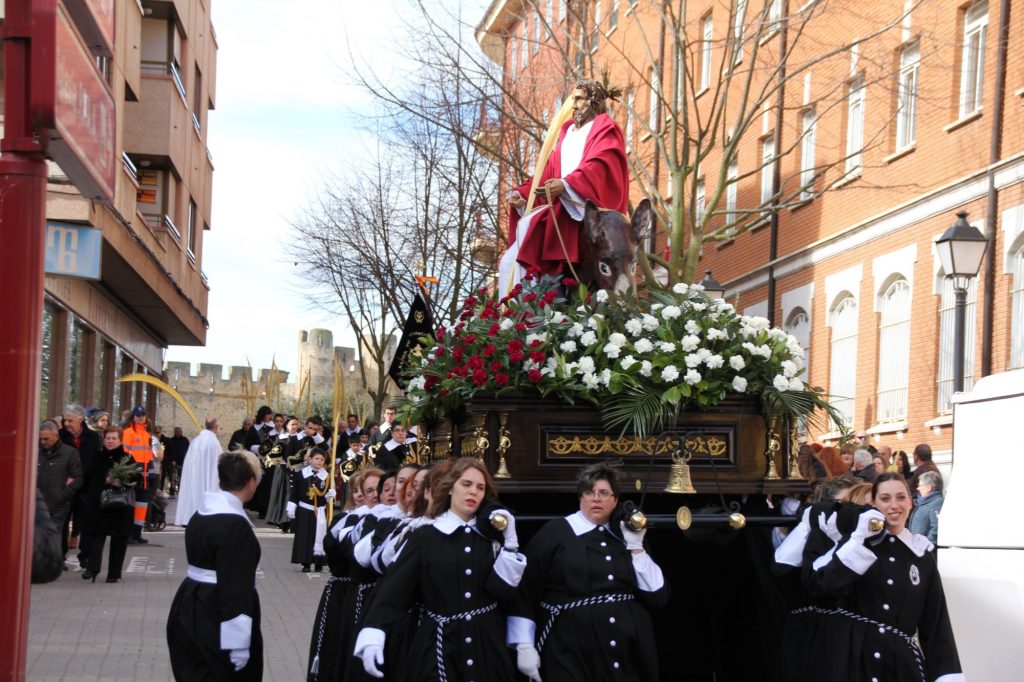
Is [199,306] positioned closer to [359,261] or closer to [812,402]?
[359,261]

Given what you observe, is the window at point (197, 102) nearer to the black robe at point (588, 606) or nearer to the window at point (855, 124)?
the window at point (855, 124)

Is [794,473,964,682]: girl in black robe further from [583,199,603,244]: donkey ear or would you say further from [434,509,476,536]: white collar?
[583,199,603,244]: donkey ear

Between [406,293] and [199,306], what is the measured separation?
26.1ft

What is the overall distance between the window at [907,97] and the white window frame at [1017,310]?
12.4 feet

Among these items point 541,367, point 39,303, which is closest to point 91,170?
point 39,303

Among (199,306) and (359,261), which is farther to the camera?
(199,306)

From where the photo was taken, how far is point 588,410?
7984 mm

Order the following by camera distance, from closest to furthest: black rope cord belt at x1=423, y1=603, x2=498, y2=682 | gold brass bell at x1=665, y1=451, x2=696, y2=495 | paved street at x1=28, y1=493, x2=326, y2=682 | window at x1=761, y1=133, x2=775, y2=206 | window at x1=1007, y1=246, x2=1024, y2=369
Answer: black rope cord belt at x1=423, y1=603, x2=498, y2=682, gold brass bell at x1=665, y1=451, x2=696, y2=495, paved street at x1=28, y1=493, x2=326, y2=682, window at x1=1007, y1=246, x2=1024, y2=369, window at x1=761, y1=133, x2=775, y2=206

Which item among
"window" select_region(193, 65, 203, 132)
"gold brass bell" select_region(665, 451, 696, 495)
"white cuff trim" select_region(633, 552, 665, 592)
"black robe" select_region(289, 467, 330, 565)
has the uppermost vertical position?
"window" select_region(193, 65, 203, 132)

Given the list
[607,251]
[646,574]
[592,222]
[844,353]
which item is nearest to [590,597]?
[646,574]

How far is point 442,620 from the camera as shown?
7145 mm

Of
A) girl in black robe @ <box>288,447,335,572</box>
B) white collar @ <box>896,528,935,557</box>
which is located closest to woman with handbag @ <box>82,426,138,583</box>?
girl in black robe @ <box>288,447,335,572</box>

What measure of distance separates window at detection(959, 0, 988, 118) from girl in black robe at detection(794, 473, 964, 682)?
1500 cm

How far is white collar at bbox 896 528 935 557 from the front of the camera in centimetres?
730
